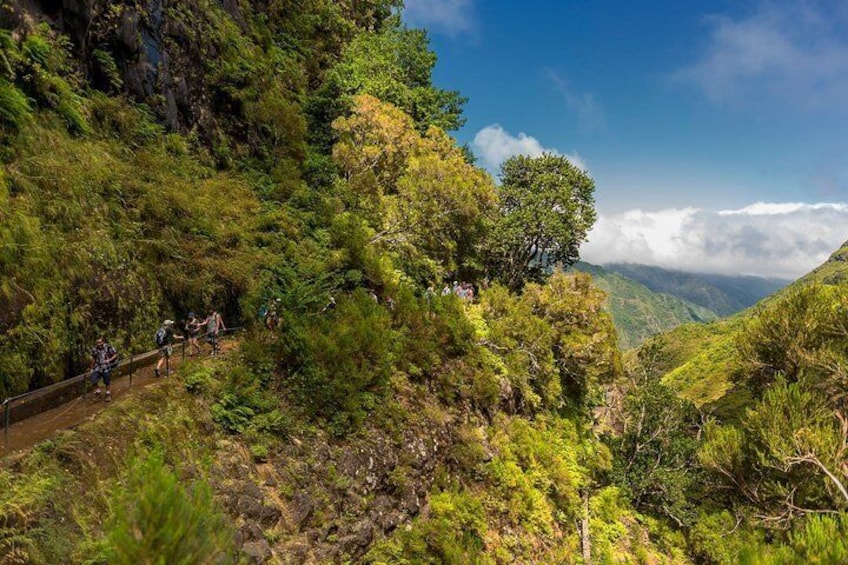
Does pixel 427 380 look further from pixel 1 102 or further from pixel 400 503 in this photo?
pixel 1 102

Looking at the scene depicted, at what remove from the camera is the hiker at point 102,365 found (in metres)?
9.41

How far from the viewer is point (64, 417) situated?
8.56m

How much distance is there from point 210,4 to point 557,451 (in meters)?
28.0

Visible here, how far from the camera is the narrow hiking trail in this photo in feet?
24.5

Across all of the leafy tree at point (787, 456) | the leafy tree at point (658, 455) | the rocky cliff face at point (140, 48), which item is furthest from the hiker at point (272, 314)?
the leafy tree at point (658, 455)

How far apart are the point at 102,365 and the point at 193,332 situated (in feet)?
9.40

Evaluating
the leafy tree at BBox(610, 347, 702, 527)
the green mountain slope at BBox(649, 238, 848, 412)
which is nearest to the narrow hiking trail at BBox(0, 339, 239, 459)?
the leafy tree at BBox(610, 347, 702, 527)

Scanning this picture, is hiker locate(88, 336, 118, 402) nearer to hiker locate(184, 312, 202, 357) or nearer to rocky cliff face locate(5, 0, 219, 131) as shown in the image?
hiker locate(184, 312, 202, 357)

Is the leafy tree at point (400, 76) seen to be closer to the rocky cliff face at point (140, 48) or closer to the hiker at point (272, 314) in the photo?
the rocky cliff face at point (140, 48)

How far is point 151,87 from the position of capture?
16.6 meters

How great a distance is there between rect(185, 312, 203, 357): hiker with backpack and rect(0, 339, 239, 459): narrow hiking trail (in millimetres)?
1037

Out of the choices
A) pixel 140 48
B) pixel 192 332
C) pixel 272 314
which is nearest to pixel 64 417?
pixel 192 332

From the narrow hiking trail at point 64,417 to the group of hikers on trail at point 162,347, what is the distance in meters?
0.22

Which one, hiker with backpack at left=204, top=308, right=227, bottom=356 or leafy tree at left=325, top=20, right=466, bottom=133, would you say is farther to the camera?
leafy tree at left=325, top=20, right=466, bottom=133
